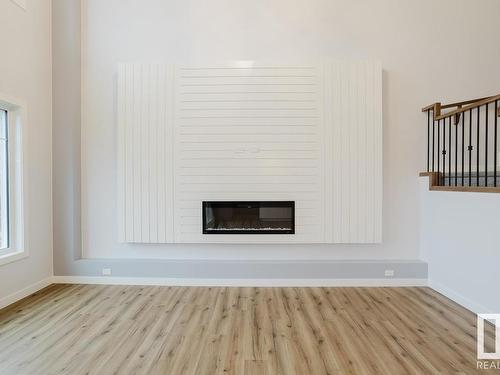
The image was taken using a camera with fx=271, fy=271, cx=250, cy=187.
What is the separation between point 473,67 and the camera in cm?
339

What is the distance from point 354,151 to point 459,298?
6.07 feet

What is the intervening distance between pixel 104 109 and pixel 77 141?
519 millimetres

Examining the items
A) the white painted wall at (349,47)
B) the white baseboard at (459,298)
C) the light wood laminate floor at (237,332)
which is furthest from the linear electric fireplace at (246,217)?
the white baseboard at (459,298)

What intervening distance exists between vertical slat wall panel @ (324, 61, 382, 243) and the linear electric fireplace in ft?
1.77

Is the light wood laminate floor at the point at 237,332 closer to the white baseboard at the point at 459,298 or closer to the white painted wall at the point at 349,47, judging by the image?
the white baseboard at the point at 459,298

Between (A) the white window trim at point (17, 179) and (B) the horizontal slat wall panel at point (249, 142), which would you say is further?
(B) the horizontal slat wall panel at point (249, 142)

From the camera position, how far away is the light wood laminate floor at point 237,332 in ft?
6.03

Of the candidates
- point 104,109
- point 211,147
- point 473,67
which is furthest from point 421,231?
point 104,109

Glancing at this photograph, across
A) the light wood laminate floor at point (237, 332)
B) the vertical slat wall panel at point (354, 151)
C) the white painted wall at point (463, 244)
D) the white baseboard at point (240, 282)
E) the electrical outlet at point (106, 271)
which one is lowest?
the light wood laminate floor at point (237, 332)

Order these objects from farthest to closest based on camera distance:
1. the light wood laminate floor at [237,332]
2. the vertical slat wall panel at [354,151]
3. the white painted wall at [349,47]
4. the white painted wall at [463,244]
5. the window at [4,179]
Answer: the white painted wall at [349,47], the vertical slat wall panel at [354,151], the window at [4,179], the white painted wall at [463,244], the light wood laminate floor at [237,332]

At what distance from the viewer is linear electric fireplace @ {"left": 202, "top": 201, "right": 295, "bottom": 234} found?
3.29 meters

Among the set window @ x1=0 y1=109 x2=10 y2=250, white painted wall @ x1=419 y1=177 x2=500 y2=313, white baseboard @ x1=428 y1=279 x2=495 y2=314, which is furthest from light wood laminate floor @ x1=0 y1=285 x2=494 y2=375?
window @ x1=0 y1=109 x2=10 y2=250

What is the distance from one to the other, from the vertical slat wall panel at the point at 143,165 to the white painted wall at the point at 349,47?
0.98 ft

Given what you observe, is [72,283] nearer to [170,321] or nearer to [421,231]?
[170,321]
